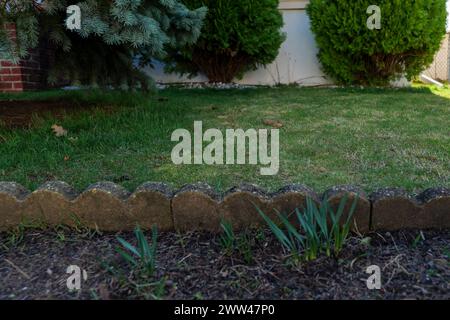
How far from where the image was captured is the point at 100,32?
323 cm

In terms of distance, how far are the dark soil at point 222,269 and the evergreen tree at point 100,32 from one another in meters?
1.98

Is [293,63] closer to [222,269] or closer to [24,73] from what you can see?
[24,73]

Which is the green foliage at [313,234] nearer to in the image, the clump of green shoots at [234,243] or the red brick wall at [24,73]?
the clump of green shoots at [234,243]

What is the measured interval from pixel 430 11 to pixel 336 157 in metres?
4.98

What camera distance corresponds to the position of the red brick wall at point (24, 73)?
19.2 feet

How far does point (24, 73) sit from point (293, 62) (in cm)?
456

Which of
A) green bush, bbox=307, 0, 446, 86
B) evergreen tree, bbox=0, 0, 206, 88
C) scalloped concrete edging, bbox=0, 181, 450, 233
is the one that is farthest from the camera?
green bush, bbox=307, 0, 446, 86

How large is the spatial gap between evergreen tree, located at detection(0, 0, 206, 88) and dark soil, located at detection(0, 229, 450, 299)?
1981 millimetres

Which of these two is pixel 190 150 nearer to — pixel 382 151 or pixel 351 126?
pixel 382 151

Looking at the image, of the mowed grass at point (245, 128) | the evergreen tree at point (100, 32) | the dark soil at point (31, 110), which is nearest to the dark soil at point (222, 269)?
the mowed grass at point (245, 128)

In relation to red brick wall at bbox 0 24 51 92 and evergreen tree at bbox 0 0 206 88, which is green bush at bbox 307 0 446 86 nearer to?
evergreen tree at bbox 0 0 206 88

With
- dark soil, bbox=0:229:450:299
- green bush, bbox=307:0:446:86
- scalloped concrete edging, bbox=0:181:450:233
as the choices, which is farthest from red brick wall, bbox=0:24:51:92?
dark soil, bbox=0:229:450:299

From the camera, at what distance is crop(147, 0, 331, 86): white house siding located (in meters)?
7.86
